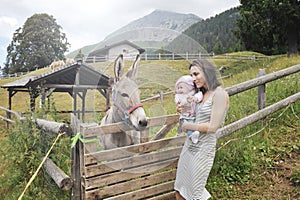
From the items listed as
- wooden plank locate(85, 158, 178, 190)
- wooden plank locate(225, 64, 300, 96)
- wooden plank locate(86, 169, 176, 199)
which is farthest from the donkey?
wooden plank locate(225, 64, 300, 96)

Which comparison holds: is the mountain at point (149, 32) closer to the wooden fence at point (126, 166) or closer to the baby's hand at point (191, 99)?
the baby's hand at point (191, 99)

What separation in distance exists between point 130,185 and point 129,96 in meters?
1.41

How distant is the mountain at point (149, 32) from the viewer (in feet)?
5.44

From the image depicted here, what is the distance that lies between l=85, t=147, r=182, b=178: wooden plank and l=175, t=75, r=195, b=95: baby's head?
1.07 meters

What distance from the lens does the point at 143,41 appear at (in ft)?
5.48

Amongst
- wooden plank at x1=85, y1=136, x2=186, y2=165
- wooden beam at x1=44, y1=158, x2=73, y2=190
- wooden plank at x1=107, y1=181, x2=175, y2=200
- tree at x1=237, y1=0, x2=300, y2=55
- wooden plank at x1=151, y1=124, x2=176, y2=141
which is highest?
tree at x1=237, y1=0, x2=300, y2=55

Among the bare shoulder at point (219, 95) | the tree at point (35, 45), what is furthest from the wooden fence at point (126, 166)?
the tree at point (35, 45)

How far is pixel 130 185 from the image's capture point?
2812mm

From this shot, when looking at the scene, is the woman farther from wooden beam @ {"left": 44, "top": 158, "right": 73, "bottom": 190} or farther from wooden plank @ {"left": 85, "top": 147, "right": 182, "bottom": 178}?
wooden beam @ {"left": 44, "top": 158, "right": 73, "bottom": 190}

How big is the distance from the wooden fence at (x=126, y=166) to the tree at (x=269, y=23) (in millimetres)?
14038

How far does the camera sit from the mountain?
5.44 feet

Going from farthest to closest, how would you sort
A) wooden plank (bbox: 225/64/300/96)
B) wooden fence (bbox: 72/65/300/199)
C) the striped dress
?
1. wooden plank (bbox: 225/64/300/96)
2. wooden fence (bbox: 72/65/300/199)
3. the striped dress

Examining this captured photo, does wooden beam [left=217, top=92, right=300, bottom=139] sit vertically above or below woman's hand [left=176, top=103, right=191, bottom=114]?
below

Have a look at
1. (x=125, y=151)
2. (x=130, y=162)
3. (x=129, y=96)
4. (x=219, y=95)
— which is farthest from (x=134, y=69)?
(x=130, y=162)
